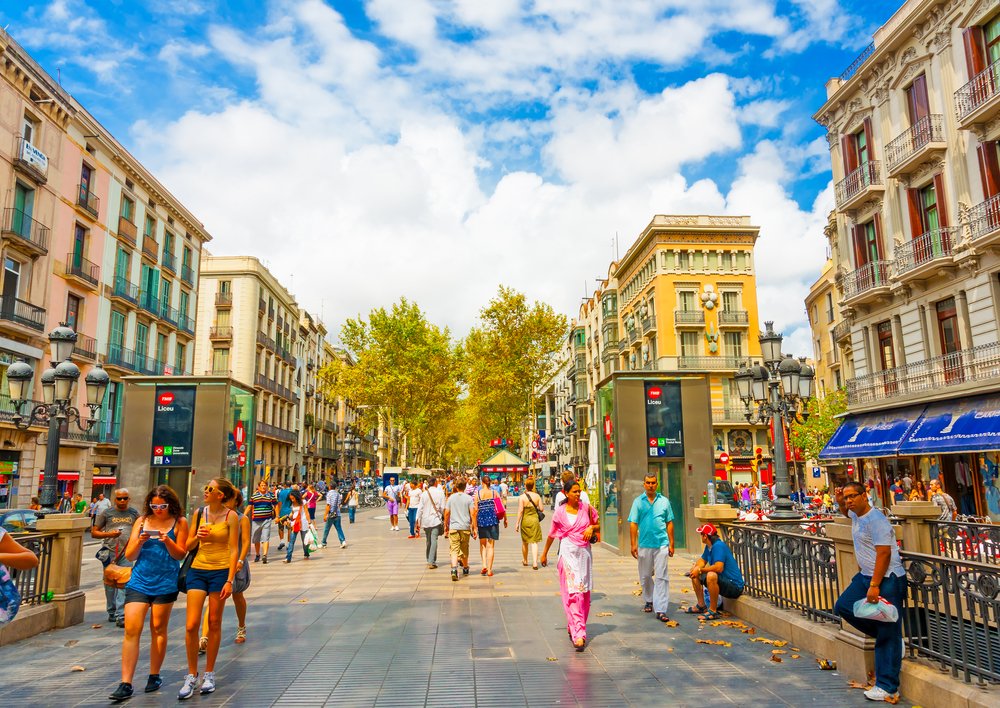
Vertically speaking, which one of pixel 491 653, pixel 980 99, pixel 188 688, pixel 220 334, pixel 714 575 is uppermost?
pixel 980 99

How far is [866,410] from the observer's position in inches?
957

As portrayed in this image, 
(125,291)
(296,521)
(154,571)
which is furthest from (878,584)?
(125,291)

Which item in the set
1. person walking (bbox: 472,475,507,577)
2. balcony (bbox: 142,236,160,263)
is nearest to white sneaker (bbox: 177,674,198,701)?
person walking (bbox: 472,475,507,577)

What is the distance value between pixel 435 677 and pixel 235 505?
2.33 metres

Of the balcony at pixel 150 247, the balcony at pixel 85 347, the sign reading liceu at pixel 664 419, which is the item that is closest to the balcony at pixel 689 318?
the sign reading liceu at pixel 664 419

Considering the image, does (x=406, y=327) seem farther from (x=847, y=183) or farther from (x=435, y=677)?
(x=435, y=677)

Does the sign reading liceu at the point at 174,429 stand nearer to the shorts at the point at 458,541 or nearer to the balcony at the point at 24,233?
the shorts at the point at 458,541

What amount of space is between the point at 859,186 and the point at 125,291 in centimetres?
3253

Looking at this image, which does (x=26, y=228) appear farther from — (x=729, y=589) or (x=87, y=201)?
(x=729, y=589)

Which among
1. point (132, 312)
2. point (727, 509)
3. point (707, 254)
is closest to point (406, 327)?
point (132, 312)

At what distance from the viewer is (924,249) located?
850 inches

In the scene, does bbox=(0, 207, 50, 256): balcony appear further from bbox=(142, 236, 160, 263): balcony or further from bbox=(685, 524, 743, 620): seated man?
bbox=(685, 524, 743, 620): seated man

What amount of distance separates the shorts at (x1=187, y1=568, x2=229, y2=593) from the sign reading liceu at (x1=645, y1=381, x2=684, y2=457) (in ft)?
37.2

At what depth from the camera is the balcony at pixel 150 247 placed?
35459mm
